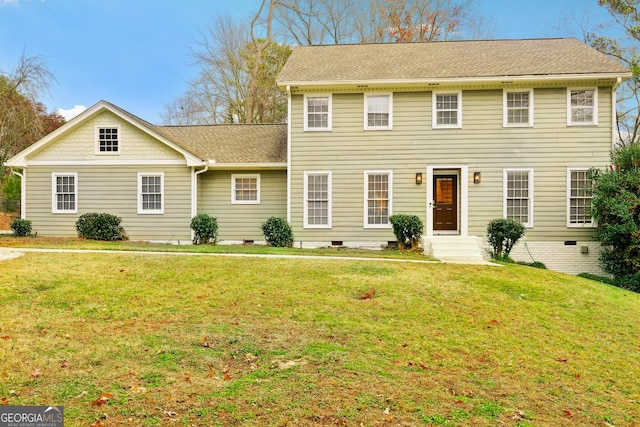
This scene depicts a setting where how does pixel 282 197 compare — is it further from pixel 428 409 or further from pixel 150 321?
pixel 428 409

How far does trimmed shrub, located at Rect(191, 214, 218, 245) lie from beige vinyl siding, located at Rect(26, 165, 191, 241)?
0.71 meters

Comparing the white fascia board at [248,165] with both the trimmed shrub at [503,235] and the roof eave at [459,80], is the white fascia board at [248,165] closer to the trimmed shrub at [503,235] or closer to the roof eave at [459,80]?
the roof eave at [459,80]

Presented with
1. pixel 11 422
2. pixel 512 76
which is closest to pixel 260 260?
pixel 11 422

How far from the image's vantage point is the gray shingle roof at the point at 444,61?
42.0 ft

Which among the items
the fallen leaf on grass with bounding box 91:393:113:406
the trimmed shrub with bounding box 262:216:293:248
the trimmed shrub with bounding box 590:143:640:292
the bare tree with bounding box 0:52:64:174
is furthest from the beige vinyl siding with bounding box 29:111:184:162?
the trimmed shrub with bounding box 590:143:640:292

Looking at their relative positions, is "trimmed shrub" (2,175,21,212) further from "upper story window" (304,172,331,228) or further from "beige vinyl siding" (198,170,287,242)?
"upper story window" (304,172,331,228)

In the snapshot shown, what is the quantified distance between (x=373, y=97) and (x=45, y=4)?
16.6 meters

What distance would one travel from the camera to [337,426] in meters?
2.96

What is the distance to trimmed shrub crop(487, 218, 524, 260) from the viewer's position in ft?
38.9

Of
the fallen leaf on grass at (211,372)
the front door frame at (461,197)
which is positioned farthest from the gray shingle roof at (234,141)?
the fallen leaf on grass at (211,372)

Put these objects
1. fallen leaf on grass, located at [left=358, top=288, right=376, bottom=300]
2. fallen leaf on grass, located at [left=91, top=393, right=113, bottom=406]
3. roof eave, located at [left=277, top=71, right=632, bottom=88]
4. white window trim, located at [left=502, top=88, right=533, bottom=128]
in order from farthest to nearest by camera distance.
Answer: white window trim, located at [left=502, top=88, right=533, bottom=128], roof eave, located at [left=277, top=71, right=632, bottom=88], fallen leaf on grass, located at [left=358, top=288, right=376, bottom=300], fallen leaf on grass, located at [left=91, top=393, right=113, bottom=406]

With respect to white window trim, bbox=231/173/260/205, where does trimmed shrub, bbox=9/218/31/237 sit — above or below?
below

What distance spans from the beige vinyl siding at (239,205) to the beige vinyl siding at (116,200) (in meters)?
0.90

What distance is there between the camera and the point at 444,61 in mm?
14188
